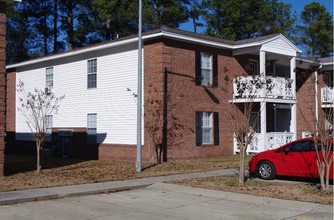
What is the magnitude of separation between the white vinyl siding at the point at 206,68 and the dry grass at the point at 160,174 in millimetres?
4373

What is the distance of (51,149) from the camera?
1064 inches

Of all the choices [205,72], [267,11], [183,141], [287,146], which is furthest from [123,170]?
[267,11]

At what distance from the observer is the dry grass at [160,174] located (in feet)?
40.5

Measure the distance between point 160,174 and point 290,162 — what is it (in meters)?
4.61

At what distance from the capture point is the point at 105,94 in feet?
79.0

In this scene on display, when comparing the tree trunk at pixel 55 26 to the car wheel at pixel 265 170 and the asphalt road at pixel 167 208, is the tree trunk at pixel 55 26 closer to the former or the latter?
the car wheel at pixel 265 170

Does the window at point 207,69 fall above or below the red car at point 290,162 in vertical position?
above

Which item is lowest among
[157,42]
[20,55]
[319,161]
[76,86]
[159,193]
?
[159,193]

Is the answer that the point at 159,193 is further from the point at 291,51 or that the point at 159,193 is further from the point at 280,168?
the point at 291,51

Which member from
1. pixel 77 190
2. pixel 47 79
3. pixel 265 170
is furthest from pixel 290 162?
pixel 47 79

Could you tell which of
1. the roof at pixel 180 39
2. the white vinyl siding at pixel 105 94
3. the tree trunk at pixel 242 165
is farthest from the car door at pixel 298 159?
the white vinyl siding at pixel 105 94

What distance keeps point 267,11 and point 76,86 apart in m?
24.4

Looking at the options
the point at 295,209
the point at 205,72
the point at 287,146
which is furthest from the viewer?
the point at 205,72

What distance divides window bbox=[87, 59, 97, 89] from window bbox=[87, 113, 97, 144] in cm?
163
